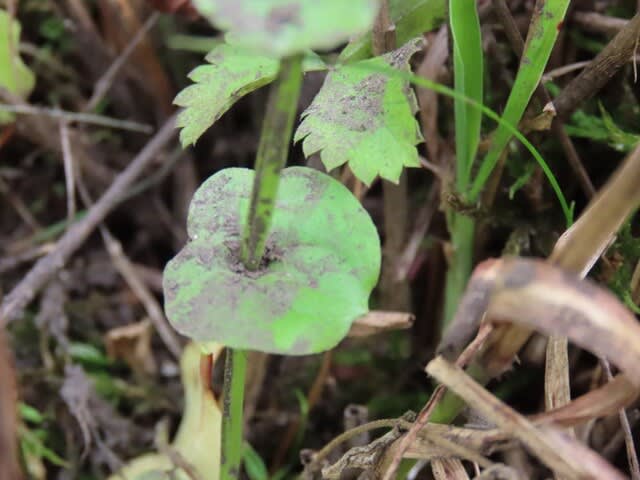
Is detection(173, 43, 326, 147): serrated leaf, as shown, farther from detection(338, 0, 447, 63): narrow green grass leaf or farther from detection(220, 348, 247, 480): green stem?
detection(220, 348, 247, 480): green stem

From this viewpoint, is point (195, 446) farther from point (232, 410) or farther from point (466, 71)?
point (466, 71)

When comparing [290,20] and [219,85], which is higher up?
[290,20]

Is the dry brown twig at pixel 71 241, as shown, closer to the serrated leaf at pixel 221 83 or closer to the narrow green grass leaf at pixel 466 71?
the serrated leaf at pixel 221 83

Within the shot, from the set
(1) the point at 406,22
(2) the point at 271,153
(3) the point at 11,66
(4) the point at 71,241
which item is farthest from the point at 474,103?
(3) the point at 11,66

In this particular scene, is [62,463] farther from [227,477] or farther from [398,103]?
[398,103]

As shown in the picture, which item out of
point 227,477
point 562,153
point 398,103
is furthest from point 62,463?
point 562,153

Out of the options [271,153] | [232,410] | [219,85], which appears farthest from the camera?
[219,85]
